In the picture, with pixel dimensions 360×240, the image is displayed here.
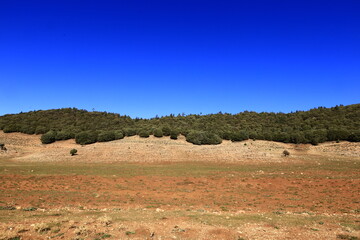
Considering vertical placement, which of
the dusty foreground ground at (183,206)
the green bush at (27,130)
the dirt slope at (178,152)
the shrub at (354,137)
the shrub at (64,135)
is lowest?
the dusty foreground ground at (183,206)

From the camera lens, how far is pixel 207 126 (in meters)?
67.9

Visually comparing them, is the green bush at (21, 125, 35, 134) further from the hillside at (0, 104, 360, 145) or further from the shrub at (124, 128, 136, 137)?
the shrub at (124, 128, 136, 137)

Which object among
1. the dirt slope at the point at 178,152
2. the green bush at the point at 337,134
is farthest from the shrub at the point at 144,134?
the green bush at the point at 337,134

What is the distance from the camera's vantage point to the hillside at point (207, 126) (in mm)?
49406

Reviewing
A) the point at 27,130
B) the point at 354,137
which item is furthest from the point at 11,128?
the point at 354,137

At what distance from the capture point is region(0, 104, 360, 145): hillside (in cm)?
4941

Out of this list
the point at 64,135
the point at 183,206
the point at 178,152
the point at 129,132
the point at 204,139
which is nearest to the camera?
the point at 183,206

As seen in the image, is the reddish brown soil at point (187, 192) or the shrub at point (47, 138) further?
the shrub at point (47, 138)

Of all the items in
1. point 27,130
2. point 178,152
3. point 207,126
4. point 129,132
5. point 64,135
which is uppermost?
point 207,126

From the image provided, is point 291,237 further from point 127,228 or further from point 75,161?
point 75,161

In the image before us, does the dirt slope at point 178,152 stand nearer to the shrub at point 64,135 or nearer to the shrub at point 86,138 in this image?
the shrub at point 86,138

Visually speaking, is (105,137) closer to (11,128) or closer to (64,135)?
(64,135)

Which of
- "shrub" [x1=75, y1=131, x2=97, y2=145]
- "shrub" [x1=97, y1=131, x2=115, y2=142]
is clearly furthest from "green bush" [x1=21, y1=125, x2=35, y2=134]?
"shrub" [x1=97, y1=131, x2=115, y2=142]

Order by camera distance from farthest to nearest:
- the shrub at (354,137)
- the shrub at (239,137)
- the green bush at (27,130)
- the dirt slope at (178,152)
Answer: the green bush at (27,130)
the shrub at (239,137)
the shrub at (354,137)
the dirt slope at (178,152)
